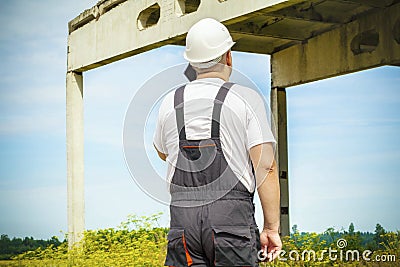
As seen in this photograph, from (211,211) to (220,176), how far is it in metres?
0.16

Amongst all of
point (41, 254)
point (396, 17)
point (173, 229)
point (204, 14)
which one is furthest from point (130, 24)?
point (173, 229)

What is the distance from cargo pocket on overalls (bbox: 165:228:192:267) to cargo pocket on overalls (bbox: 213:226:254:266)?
5.8 inches

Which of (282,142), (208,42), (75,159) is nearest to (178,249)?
(208,42)

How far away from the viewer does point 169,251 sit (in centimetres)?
321

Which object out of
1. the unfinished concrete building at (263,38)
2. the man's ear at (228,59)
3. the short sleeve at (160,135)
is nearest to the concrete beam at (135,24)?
the unfinished concrete building at (263,38)

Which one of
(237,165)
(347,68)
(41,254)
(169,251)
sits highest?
(347,68)

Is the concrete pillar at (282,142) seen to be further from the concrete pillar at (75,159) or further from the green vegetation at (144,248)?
the concrete pillar at (75,159)

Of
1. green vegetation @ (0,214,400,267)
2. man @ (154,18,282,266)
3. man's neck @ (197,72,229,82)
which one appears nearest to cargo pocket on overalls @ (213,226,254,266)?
man @ (154,18,282,266)

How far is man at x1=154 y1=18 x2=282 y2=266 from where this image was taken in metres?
3.10

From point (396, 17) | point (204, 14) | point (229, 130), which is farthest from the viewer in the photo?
point (396, 17)

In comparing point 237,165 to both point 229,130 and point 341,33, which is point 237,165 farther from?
point 341,33

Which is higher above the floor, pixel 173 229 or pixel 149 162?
pixel 149 162

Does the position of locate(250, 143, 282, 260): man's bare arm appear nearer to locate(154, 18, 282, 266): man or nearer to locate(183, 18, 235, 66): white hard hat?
locate(154, 18, 282, 266): man

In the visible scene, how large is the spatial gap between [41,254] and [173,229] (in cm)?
817
